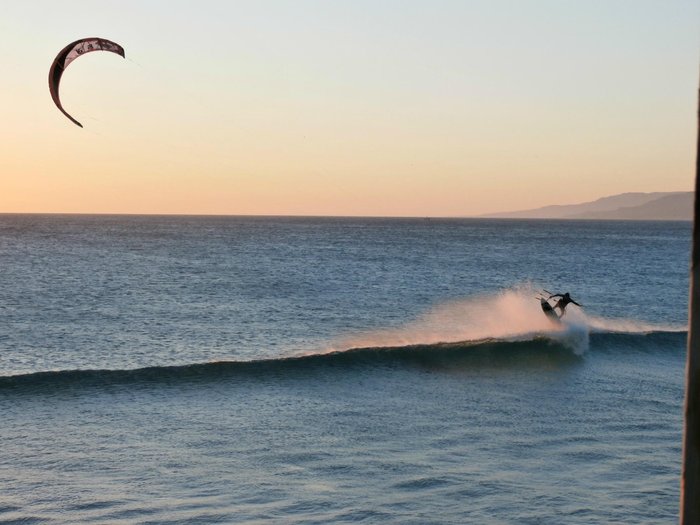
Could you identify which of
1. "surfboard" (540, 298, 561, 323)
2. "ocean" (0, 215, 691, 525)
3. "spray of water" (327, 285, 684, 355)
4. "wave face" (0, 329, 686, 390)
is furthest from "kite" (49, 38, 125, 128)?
"surfboard" (540, 298, 561, 323)

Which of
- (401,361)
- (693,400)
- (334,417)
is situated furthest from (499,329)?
(693,400)

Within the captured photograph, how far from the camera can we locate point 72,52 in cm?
1335

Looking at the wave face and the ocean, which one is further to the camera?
the wave face

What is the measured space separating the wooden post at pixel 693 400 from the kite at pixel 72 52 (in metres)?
11.8

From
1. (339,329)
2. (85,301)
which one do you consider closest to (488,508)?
(339,329)

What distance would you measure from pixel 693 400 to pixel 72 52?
12552 millimetres

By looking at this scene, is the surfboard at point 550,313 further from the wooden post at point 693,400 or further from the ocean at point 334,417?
the wooden post at point 693,400

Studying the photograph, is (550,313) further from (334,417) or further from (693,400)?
(693,400)

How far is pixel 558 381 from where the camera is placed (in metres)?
19.1

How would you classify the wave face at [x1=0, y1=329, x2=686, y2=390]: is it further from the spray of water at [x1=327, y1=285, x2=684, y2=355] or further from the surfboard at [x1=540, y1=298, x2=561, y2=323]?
the surfboard at [x1=540, y1=298, x2=561, y2=323]

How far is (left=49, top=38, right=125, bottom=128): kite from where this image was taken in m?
13.0

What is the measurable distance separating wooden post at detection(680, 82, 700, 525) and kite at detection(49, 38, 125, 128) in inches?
464

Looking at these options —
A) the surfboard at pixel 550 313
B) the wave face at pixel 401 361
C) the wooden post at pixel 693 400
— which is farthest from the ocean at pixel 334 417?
the wooden post at pixel 693 400

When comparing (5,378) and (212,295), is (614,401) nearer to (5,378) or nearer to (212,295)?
(5,378)
